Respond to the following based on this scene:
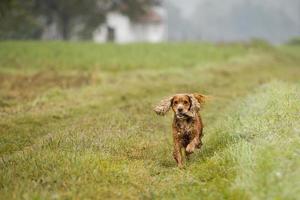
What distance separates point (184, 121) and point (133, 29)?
68.5 meters

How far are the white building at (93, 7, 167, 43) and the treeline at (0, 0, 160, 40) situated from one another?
23.8ft

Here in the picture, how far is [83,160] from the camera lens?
9930 mm

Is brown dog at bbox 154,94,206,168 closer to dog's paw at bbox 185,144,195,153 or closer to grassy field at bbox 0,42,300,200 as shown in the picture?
dog's paw at bbox 185,144,195,153

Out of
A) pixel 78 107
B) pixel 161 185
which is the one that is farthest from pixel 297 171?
pixel 78 107

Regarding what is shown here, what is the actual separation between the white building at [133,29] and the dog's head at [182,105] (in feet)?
207

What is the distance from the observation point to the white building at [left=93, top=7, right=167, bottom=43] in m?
75.8

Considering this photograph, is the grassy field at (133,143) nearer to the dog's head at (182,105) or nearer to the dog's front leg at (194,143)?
the dog's front leg at (194,143)

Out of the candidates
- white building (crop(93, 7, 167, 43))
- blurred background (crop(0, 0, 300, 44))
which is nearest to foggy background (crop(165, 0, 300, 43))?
blurred background (crop(0, 0, 300, 44))

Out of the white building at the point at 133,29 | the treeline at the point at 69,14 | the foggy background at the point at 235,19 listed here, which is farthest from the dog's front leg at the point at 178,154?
the foggy background at the point at 235,19

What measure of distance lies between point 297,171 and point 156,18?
72016 mm

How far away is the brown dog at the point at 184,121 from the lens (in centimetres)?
1068

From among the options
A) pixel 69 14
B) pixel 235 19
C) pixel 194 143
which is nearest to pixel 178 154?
pixel 194 143

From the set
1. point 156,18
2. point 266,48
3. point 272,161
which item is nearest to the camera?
point 272,161

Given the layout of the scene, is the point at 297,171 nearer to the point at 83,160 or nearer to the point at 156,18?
the point at 83,160
